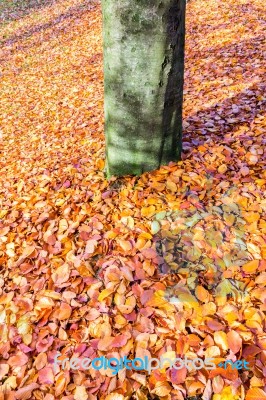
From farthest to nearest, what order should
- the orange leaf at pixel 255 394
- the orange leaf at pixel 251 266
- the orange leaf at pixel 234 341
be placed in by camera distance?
the orange leaf at pixel 251 266
the orange leaf at pixel 234 341
the orange leaf at pixel 255 394

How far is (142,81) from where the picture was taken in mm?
2262

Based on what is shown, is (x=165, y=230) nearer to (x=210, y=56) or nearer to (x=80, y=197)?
(x=80, y=197)

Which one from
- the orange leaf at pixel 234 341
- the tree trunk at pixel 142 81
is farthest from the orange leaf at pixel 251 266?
the tree trunk at pixel 142 81

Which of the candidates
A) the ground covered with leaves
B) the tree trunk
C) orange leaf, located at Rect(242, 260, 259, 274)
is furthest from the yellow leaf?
the tree trunk

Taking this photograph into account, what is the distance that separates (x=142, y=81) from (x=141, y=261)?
1324 millimetres

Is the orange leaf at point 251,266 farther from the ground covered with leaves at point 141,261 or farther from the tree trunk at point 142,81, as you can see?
the tree trunk at point 142,81

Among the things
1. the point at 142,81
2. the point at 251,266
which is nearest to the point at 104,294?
the point at 251,266

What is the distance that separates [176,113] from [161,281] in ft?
4.50

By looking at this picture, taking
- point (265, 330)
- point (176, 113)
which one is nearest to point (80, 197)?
point (176, 113)

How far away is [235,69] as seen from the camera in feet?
15.9

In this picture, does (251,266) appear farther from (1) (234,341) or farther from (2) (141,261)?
(2) (141,261)

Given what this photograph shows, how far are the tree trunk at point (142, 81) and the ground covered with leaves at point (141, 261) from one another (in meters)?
0.23

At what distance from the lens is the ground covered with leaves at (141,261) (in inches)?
67.6

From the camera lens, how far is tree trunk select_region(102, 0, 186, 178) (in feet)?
6.75
